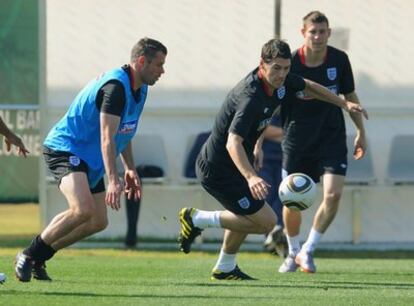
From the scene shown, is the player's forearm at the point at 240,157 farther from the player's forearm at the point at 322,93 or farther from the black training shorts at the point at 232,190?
the player's forearm at the point at 322,93

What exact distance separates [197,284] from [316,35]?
2.90m

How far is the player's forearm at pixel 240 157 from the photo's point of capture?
983 centimetres

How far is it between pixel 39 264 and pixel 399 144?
708cm

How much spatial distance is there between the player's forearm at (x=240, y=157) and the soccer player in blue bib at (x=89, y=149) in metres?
0.79

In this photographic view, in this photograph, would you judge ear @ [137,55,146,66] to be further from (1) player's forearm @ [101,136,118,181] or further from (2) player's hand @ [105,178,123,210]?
(2) player's hand @ [105,178,123,210]

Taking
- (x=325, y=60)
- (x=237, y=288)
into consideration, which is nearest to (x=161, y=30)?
(x=325, y=60)

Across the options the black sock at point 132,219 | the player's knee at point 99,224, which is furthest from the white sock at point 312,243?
the black sock at point 132,219

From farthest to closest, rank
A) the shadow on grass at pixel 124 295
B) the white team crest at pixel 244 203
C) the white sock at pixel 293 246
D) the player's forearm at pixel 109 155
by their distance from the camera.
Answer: the white sock at pixel 293 246 → the white team crest at pixel 244 203 → the player's forearm at pixel 109 155 → the shadow on grass at pixel 124 295

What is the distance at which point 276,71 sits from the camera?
10.2 metres

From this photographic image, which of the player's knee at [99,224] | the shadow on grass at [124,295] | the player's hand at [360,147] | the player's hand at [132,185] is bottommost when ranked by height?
the shadow on grass at [124,295]

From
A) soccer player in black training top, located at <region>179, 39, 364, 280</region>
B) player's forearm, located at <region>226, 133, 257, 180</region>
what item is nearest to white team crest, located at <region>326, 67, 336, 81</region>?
soccer player in black training top, located at <region>179, 39, 364, 280</region>

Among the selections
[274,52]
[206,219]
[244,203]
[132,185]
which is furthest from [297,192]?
[132,185]

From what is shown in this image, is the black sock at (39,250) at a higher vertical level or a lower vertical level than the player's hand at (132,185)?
lower

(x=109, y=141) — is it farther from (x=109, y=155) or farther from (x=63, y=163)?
(x=63, y=163)
